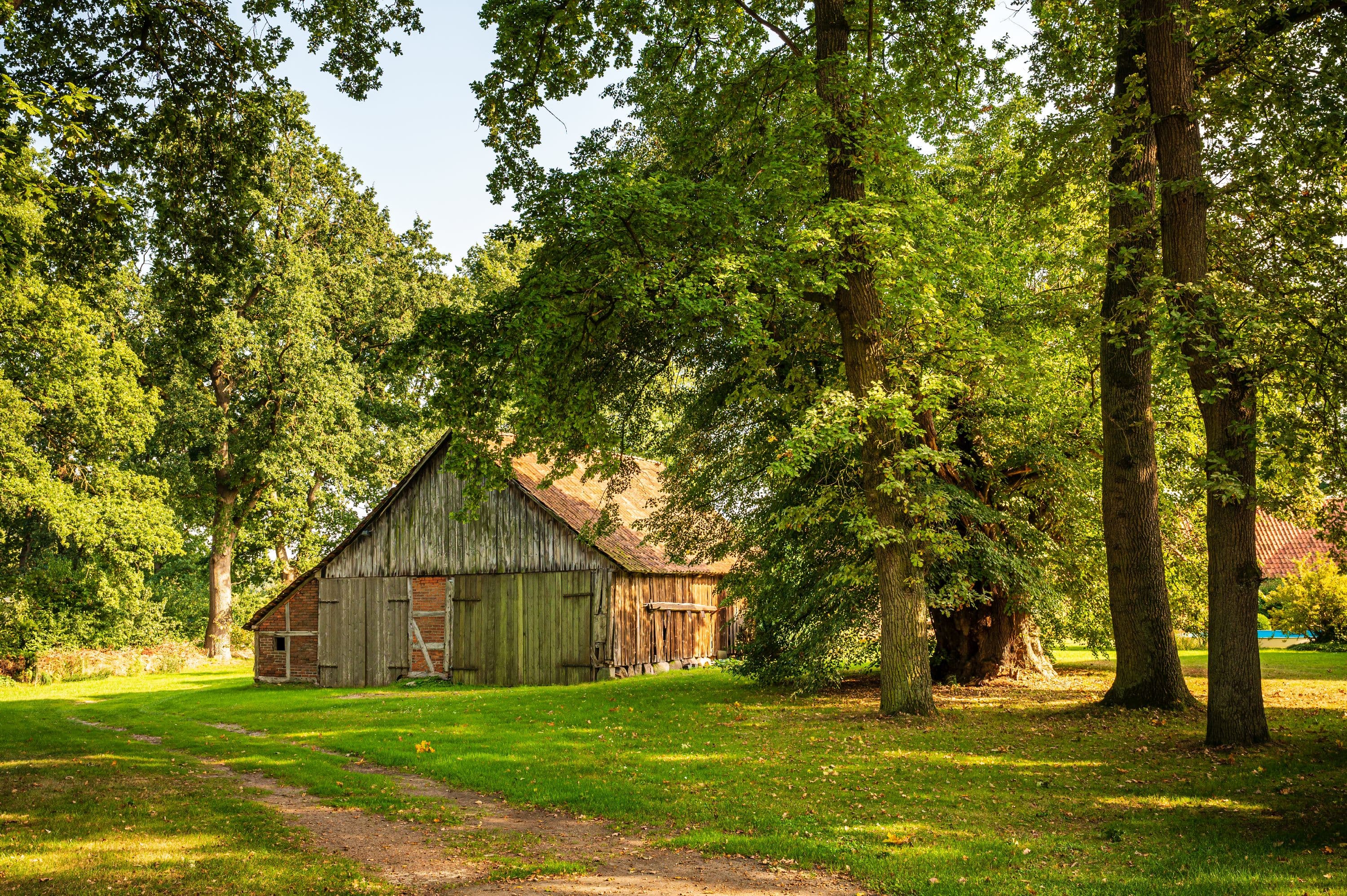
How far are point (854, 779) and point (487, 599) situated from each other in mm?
18570

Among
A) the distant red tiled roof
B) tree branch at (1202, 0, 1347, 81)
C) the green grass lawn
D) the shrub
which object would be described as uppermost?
tree branch at (1202, 0, 1347, 81)

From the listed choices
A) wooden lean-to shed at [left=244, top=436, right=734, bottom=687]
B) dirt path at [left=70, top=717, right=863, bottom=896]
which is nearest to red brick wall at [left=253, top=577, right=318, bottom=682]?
wooden lean-to shed at [left=244, top=436, right=734, bottom=687]

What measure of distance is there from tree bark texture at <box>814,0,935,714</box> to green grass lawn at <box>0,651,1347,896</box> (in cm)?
79

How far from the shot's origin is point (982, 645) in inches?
Answer: 783

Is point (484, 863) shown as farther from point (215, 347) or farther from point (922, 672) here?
point (215, 347)

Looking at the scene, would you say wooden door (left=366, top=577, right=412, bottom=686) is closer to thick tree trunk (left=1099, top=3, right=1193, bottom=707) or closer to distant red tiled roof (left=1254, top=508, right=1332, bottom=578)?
thick tree trunk (left=1099, top=3, right=1193, bottom=707)

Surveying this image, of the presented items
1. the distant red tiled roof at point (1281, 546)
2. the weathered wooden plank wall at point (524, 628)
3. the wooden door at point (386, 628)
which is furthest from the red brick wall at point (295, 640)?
the distant red tiled roof at point (1281, 546)

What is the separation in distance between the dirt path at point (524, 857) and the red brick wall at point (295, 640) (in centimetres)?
2158

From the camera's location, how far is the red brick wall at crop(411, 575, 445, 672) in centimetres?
2803

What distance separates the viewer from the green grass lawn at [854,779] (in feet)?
23.6

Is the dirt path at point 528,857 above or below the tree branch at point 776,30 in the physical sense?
below

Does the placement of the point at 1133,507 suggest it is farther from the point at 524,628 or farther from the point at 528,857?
the point at 524,628

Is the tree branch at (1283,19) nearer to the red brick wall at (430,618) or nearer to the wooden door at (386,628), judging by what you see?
the red brick wall at (430,618)

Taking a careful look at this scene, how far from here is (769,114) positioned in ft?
55.9
